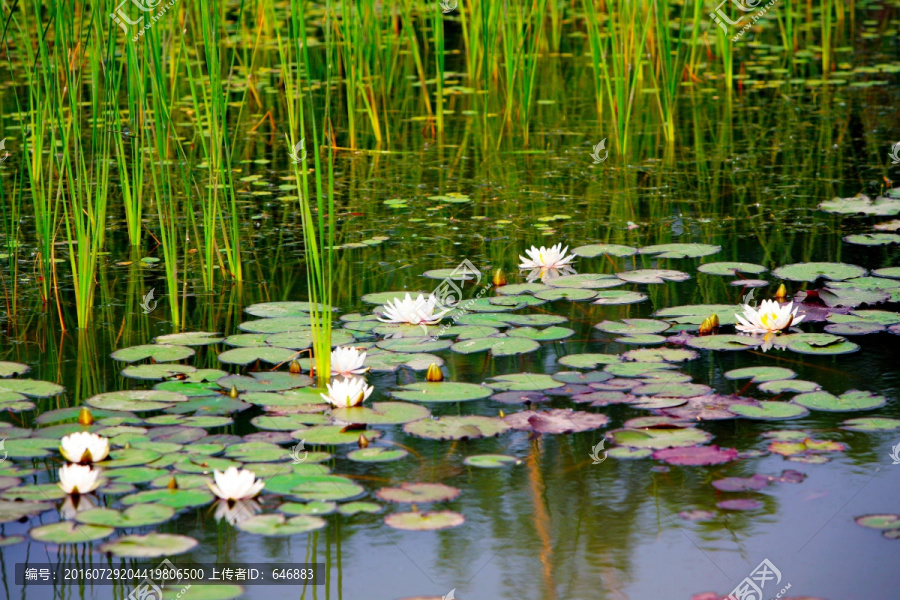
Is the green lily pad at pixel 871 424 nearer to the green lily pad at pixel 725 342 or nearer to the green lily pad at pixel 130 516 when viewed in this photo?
the green lily pad at pixel 725 342

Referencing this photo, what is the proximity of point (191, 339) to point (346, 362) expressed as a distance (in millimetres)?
631

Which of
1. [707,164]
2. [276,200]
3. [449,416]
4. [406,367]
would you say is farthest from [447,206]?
[449,416]

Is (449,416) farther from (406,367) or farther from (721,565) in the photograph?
(721,565)

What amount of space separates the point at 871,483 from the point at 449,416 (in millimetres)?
A: 987

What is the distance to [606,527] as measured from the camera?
2.12 metres

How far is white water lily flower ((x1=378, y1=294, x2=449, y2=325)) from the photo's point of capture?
3.16 metres

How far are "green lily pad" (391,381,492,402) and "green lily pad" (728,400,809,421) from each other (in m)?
0.48

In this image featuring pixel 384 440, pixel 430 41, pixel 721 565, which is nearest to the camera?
pixel 721 565

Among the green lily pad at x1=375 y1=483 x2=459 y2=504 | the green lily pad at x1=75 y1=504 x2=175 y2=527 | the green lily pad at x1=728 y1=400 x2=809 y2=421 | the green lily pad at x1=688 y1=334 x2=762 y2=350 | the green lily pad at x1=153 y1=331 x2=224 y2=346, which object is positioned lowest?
the green lily pad at x1=375 y1=483 x2=459 y2=504

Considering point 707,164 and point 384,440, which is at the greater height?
point 707,164

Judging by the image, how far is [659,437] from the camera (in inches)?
95.5

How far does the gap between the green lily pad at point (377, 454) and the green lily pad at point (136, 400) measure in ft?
1.81

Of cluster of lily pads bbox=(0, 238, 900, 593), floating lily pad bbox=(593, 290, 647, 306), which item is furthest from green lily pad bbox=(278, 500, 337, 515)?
floating lily pad bbox=(593, 290, 647, 306)

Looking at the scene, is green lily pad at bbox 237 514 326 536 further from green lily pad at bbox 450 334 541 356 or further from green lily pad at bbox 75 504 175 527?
green lily pad at bbox 450 334 541 356
